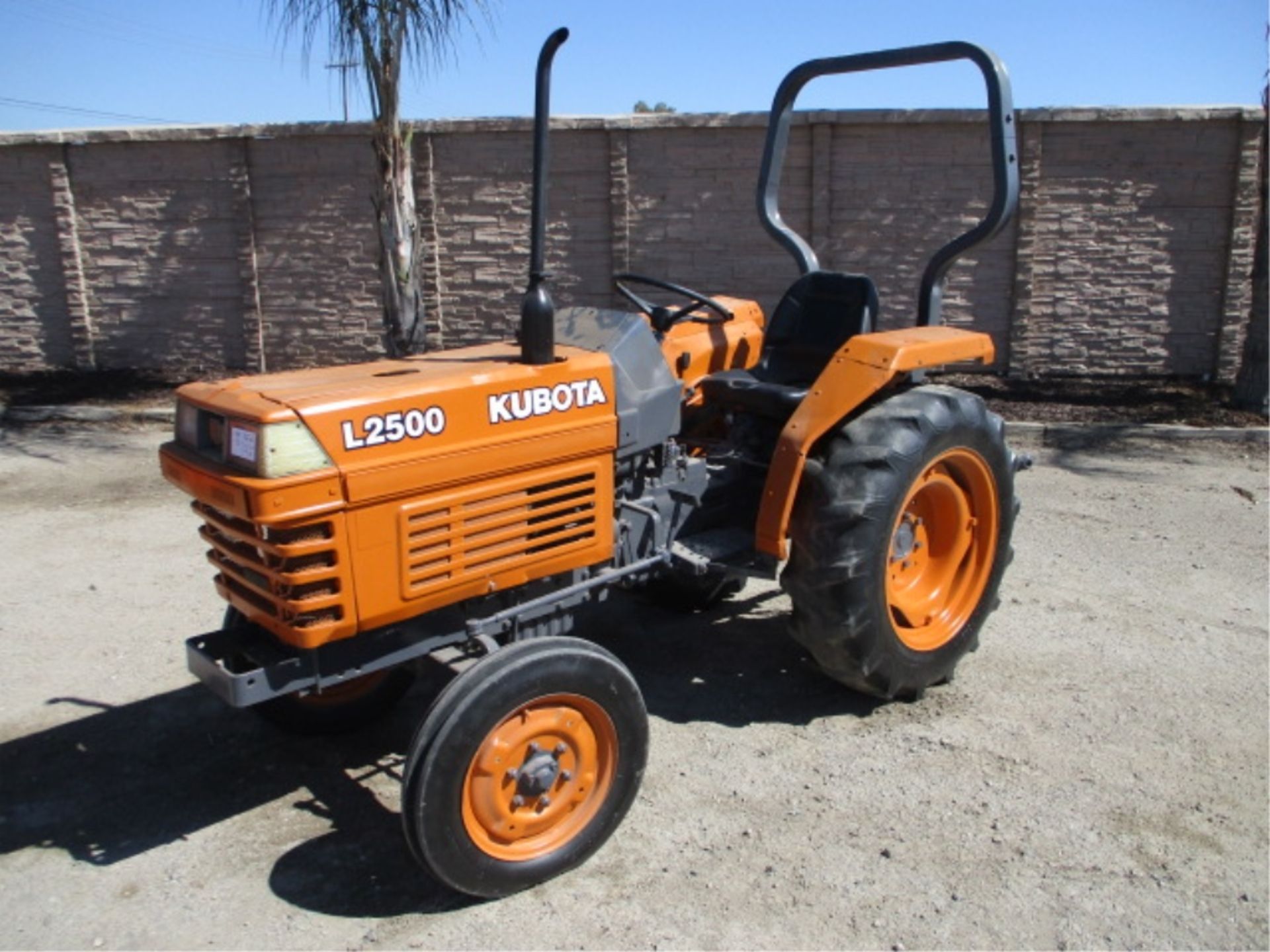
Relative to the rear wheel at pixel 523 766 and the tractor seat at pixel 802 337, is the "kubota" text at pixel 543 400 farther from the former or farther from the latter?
the tractor seat at pixel 802 337

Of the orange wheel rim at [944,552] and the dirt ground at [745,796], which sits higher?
the orange wheel rim at [944,552]

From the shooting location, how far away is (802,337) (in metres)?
4.42

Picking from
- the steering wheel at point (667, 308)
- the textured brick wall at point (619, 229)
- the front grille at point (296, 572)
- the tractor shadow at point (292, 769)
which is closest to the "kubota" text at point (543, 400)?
the front grille at point (296, 572)

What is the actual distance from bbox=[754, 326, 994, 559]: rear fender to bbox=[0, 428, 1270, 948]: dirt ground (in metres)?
0.78

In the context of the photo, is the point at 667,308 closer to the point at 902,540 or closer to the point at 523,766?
the point at 902,540

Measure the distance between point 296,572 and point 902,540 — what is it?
2.24 meters

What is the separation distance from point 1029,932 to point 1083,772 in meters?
0.90

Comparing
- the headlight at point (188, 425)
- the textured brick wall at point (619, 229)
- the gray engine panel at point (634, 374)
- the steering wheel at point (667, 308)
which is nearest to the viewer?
the headlight at point (188, 425)

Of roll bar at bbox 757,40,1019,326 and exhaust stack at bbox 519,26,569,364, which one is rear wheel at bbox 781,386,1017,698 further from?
exhaust stack at bbox 519,26,569,364

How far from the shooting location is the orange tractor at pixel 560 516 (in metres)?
2.87

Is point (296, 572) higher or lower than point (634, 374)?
lower

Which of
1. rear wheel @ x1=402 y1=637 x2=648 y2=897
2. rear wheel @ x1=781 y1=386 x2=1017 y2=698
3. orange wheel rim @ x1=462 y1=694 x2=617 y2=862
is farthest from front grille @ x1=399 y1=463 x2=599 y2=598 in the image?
rear wheel @ x1=781 y1=386 x2=1017 y2=698

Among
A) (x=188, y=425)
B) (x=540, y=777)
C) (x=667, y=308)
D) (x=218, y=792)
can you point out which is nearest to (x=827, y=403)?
(x=667, y=308)

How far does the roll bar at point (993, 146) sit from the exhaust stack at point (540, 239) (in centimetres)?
154
